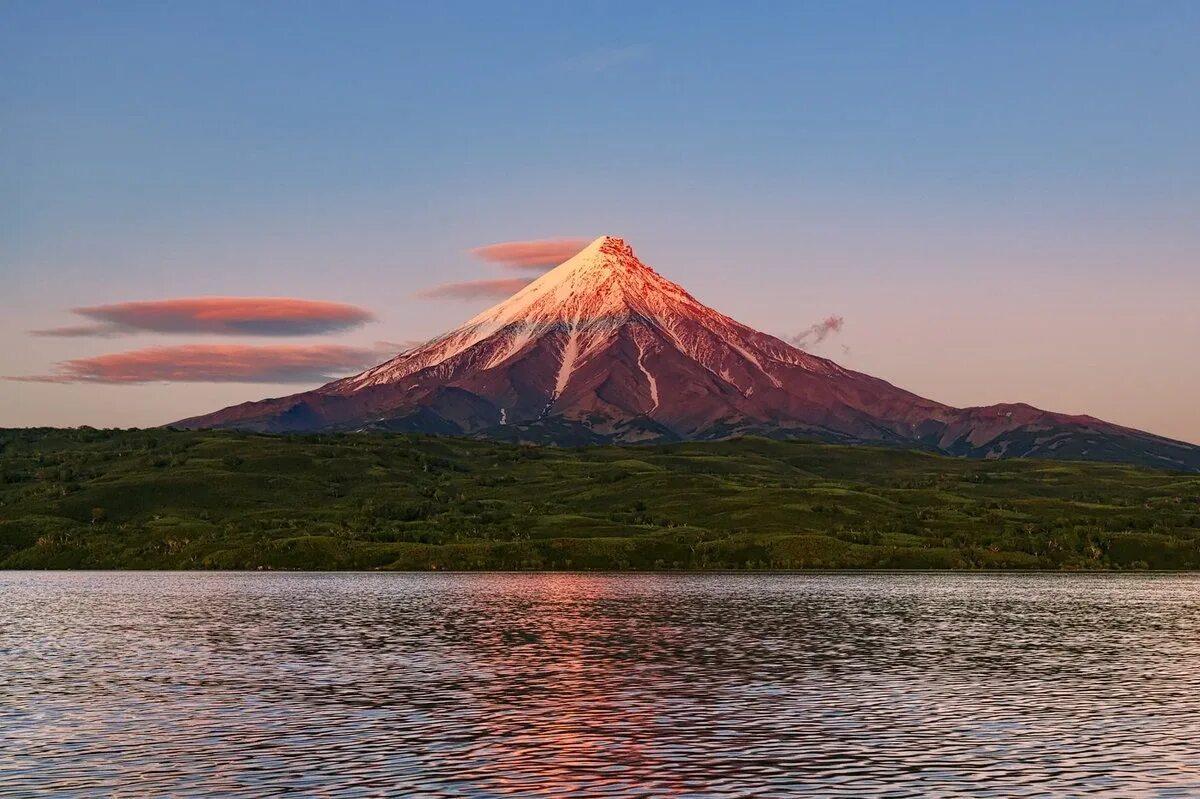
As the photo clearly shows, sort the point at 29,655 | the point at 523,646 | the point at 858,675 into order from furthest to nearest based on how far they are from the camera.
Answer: the point at 523,646
the point at 29,655
the point at 858,675

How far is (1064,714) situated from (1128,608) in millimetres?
81141

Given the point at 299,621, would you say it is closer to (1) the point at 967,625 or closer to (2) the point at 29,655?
(2) the point at 29,655

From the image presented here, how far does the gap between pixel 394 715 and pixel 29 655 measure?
36111 mm

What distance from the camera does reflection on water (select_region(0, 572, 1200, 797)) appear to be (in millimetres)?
40625

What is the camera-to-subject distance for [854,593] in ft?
502

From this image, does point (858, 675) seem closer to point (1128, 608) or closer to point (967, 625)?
point (967, 625)

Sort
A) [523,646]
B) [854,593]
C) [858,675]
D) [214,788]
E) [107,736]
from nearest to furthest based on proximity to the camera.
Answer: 1. [214,788]
2. [107,736]
3. [858,675]
4. [523,646]
5. [854,593]

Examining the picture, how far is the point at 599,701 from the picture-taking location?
59344 millimetres

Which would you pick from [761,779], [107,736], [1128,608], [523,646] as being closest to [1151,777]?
[761,779]

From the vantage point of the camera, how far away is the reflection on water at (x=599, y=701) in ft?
133

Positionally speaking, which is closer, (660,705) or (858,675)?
(660,705)

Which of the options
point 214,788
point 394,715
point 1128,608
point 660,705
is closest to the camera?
point 214,788

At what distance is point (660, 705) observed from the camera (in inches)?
2283

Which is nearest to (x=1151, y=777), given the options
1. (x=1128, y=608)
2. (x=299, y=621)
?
(x=299, y=621)
